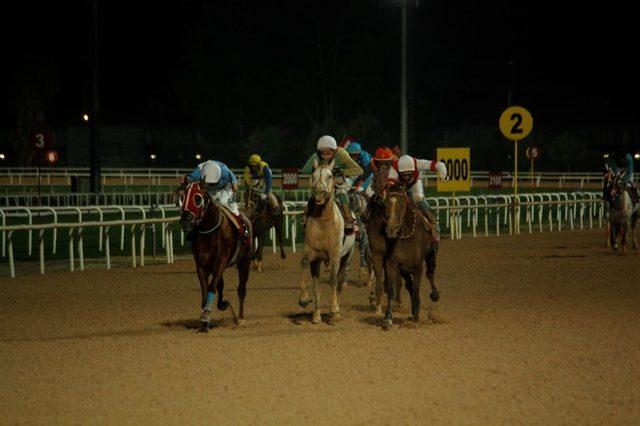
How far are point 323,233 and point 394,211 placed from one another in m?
0.87

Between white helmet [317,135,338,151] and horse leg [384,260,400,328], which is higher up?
white helmet [317,135,338,151]

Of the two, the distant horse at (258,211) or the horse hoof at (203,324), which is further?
the distant horse at (258,211)

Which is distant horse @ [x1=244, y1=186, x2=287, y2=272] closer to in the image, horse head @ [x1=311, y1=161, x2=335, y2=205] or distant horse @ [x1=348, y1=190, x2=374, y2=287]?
distant horse @ [x1=348, y1=190, x2=374, y2=287]

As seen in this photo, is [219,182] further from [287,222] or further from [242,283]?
[287,222]

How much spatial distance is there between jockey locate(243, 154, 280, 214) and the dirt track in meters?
1.67

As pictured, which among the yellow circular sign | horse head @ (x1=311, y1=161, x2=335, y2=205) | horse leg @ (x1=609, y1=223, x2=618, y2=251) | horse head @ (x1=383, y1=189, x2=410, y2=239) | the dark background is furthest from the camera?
the dark background

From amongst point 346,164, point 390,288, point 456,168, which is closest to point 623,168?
point 456,168

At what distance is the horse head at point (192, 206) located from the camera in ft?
35.0

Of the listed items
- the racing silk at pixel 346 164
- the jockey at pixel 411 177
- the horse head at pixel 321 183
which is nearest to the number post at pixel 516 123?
the jockey at pixel 411 177

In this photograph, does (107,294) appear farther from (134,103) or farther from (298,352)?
(134,103)

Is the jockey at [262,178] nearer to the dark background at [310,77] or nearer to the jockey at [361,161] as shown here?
the jockey at [361,161]

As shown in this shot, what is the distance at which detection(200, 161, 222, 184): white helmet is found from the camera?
448 inches

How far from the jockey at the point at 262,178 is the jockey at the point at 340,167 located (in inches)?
165

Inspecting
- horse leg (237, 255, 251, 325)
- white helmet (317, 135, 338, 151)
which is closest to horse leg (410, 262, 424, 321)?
white helmet (317, 135, 338, 151)
